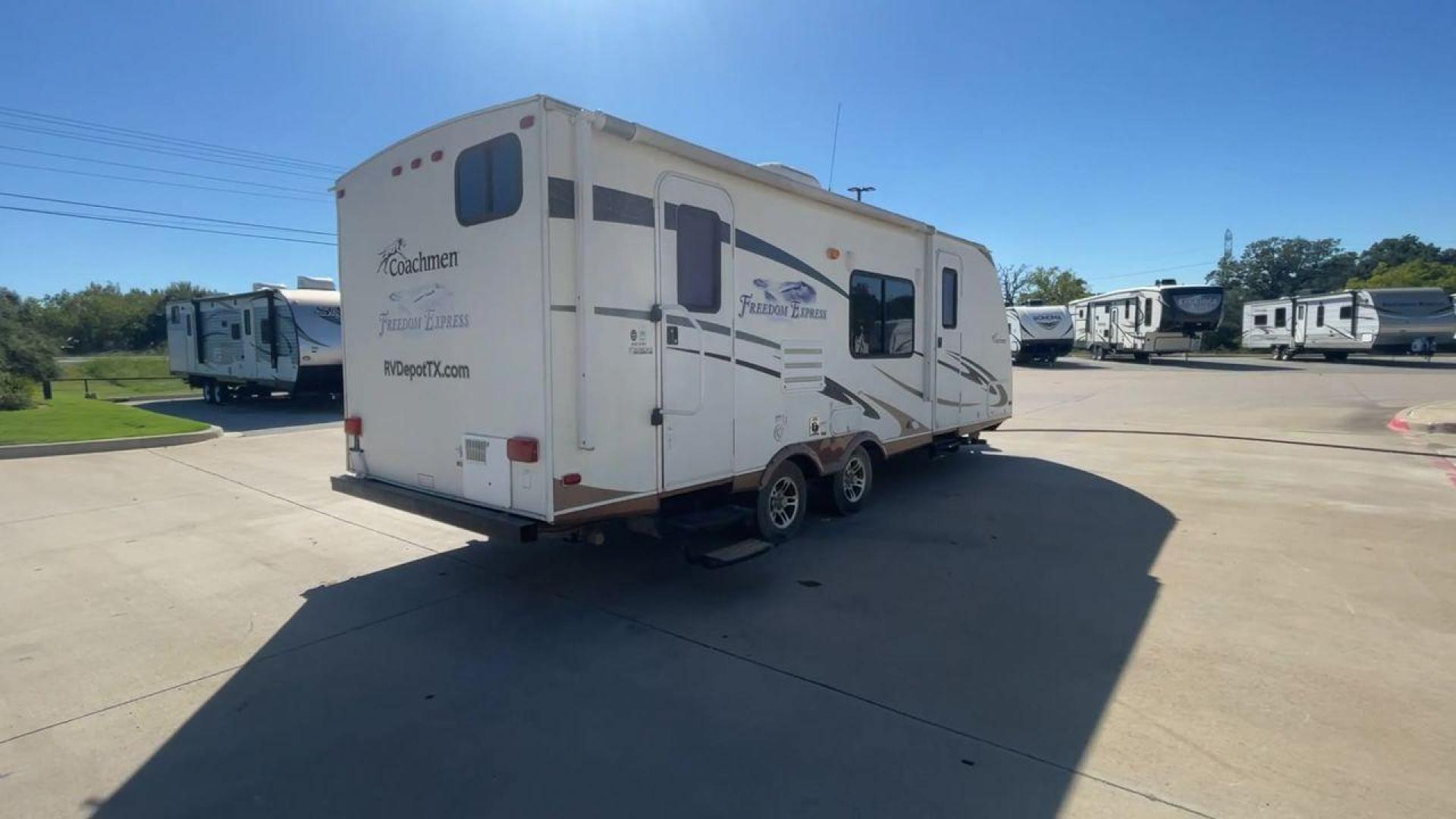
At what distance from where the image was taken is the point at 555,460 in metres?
4.38

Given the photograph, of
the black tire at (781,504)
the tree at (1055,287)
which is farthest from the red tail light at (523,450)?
the tree at (1055,287)

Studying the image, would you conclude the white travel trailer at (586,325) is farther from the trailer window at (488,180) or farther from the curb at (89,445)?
the curb at (89,445)

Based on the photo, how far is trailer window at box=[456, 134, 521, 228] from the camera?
4.46 meters

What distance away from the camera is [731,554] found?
512cm

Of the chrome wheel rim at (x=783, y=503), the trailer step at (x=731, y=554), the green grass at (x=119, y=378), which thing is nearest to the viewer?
the trailer step at (x=731, y=554)

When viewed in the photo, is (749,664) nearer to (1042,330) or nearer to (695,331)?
(695,331)

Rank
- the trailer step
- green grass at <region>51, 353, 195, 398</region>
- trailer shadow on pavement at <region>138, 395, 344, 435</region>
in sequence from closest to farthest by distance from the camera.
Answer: the trailer step → trailer shadow on pavement at <region>138, 395, 344, 435</region> → green grass at <region>51, 353, 195, 398</region>

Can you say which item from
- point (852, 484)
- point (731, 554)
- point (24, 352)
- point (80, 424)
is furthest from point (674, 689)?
point (24, 352)

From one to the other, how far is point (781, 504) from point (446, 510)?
2.76 meters

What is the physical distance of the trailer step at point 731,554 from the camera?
16.4 feet

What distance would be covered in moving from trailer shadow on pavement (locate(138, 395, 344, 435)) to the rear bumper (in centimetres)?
1053

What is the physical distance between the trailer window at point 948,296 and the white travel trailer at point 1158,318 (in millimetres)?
25964

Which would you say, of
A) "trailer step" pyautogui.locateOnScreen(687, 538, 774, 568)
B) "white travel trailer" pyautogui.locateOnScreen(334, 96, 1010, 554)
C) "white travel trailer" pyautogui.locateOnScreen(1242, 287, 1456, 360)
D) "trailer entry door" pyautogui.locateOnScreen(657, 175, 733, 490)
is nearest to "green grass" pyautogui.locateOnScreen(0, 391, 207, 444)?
"white travel trailer" pyautogui.locateOnScreen(334, 96, 1010, 554)

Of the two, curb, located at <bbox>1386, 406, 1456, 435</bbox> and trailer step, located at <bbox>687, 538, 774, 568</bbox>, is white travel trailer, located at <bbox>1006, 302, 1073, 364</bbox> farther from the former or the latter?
trailer step, located at <bbox>687, 538, 774, 568</bbox>
